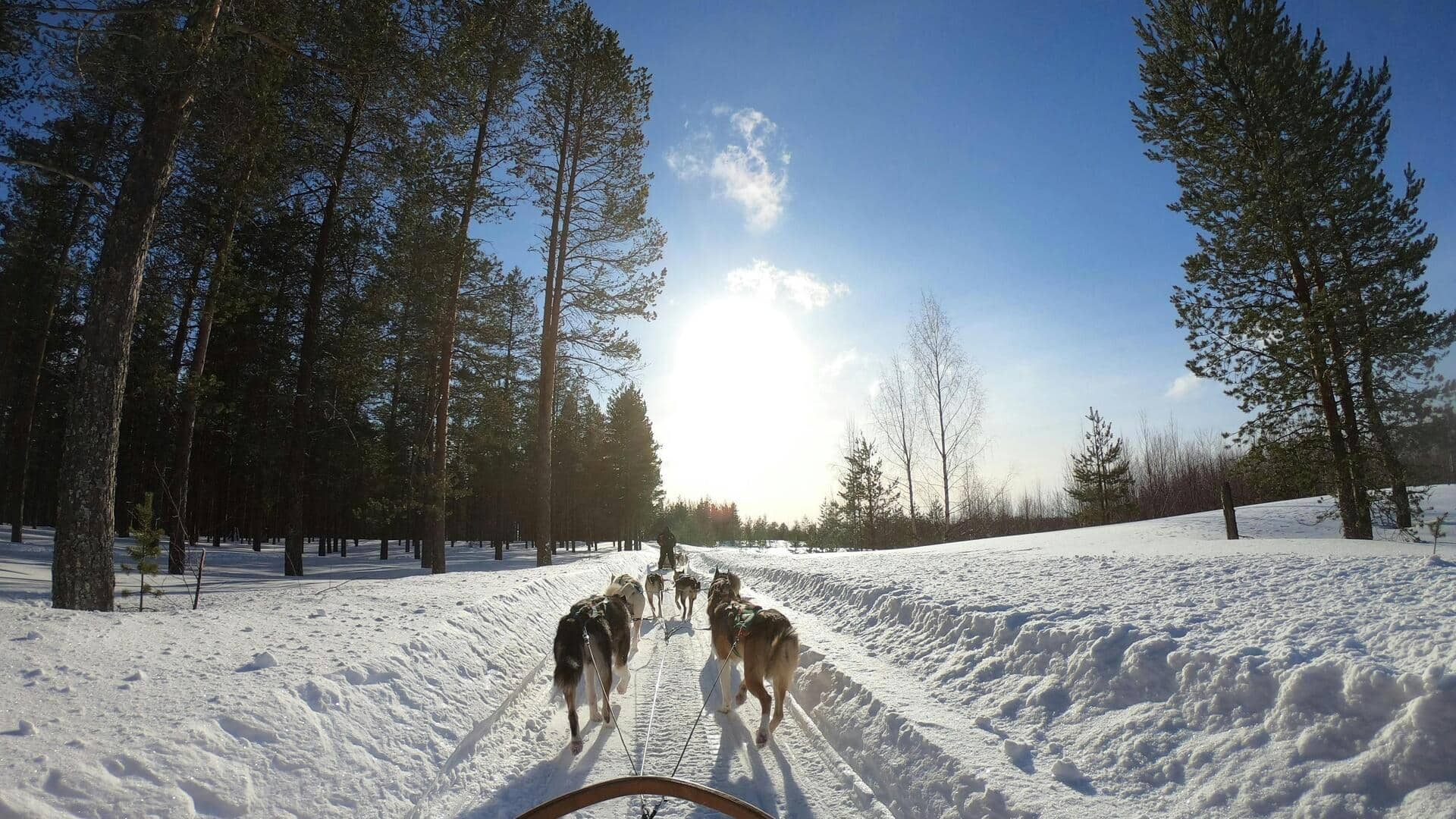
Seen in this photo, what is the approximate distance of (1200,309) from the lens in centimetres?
1404

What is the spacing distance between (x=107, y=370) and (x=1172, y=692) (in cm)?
1027

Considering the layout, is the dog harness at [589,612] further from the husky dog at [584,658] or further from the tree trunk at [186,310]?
the tree trunk at [186,310]

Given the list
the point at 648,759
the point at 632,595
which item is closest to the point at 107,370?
the point at 648,759

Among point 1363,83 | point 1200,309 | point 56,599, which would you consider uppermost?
point 1363,83

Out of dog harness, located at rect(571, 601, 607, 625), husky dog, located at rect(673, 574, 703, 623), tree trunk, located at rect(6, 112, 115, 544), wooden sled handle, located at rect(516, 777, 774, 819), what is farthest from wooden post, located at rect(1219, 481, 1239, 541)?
tree trunk, located at rect(6, 112, 115, 544)

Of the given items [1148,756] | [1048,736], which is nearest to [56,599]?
[1048,736]

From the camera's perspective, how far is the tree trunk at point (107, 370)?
19.0ft

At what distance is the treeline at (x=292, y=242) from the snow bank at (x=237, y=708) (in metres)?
2.76

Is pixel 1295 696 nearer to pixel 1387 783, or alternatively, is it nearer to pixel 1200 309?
pixel 1387 783

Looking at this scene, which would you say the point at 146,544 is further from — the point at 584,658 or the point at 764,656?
Result: the point at 764,656

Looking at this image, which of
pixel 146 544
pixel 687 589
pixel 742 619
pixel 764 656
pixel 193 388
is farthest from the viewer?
pixel 687 589

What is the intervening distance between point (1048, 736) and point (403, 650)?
5611mm

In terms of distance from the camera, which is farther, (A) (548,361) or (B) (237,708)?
(A) (548,361)

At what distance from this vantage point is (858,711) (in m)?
5.04
